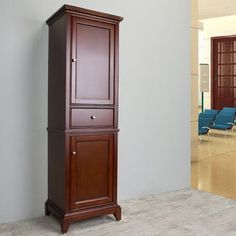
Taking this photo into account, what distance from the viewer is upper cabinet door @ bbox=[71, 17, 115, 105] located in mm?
3059

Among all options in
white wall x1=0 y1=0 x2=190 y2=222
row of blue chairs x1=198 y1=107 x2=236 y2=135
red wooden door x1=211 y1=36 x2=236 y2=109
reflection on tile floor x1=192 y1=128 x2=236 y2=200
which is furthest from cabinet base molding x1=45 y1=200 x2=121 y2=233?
red wooden door x1=211 y1=36 x2=236 y2=109

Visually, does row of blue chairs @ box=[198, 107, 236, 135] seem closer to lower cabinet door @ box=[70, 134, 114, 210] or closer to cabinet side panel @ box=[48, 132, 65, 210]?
lower cabinet door @ box=[70, 134, 114, 210]

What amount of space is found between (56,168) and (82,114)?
0.60 m

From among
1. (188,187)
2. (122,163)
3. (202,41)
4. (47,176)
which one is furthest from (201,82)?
(47,176)

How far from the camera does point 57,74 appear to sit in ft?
10.5

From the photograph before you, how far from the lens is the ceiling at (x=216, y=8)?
10656 millimetres

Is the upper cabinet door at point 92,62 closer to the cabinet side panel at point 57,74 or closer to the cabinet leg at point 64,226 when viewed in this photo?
the cabinet side panel at point 57,74

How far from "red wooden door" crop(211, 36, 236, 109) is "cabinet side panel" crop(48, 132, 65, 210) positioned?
1148 centimetres

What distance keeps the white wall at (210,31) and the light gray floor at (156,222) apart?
35.0 ft

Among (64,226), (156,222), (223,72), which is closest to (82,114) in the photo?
(64,226)

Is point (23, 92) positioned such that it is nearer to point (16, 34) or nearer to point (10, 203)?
point (16, 34)

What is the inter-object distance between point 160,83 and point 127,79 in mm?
543

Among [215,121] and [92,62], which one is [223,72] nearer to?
[215,121]

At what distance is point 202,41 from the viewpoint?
46.3 feet
